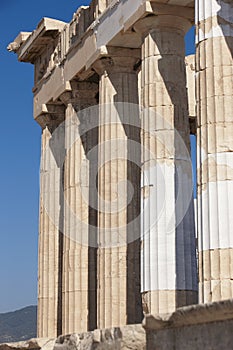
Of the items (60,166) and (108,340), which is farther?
(60,166)

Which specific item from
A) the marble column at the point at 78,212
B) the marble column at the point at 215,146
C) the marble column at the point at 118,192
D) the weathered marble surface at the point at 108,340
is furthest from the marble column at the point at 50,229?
the marble column at the point at 215,146

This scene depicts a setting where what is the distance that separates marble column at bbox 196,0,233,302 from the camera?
54.7ft

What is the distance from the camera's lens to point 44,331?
29.0 metres

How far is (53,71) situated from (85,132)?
3211 millimetres

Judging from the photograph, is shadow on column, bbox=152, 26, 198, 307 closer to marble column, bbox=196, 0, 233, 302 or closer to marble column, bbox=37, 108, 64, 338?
marble column, bbox=196, 0, 233, 302

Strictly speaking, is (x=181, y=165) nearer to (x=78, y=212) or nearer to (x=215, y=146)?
(x=215, y=146)

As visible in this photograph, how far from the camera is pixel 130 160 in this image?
2448cm

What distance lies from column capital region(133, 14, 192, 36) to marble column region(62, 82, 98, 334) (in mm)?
6440

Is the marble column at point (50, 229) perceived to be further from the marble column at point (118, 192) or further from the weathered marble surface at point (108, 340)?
the weathered marble surface at point (108, 340)

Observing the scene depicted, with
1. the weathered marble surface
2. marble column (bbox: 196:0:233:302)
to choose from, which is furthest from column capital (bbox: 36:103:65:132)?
the weathered marble surface

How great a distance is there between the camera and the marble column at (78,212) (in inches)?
1041

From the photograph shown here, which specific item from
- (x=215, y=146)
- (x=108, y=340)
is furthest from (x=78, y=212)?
(x=108, y=340)

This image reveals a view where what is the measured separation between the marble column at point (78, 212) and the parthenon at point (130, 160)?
38mm

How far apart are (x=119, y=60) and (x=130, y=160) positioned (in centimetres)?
320
